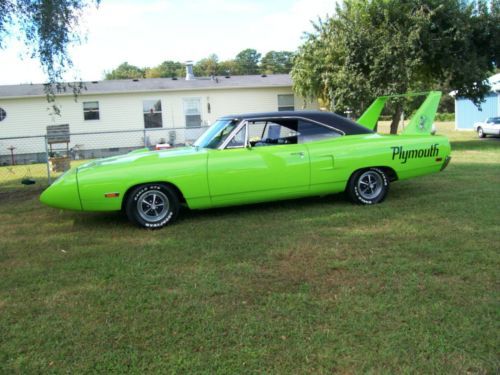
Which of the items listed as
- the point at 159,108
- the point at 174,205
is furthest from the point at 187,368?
the point at 159,108

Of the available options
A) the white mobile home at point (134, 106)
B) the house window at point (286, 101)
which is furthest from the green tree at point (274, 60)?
the white mobile home at point (134, 106)

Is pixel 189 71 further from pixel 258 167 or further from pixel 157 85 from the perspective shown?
pixel 258 167

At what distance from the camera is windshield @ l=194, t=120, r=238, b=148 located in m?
6.61

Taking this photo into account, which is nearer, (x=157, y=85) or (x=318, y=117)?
(x=318, y=117)

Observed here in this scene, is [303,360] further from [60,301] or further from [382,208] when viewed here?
[382,208]

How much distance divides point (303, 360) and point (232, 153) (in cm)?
383

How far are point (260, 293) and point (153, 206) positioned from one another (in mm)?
2657

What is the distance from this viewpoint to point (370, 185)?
701 centimetres

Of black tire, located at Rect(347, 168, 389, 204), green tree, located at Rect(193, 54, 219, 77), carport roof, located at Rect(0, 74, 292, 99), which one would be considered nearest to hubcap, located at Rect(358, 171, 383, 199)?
black tire, located at Rect(347, 168, 389, 204)

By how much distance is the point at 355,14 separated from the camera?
17109 mm

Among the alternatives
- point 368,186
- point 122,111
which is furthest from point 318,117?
point 122,111

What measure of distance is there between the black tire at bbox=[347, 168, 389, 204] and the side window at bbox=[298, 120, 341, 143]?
0.70 metres

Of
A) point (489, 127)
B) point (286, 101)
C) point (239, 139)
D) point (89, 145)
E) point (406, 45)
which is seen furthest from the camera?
point (286, 101)

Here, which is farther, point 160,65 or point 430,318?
point 160,65
